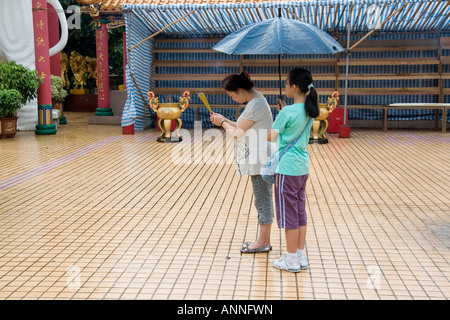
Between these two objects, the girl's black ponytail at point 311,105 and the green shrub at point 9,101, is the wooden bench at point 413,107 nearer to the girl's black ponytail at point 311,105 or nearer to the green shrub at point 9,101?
the green shrub at point 9,101

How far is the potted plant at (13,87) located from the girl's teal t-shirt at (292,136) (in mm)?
8719

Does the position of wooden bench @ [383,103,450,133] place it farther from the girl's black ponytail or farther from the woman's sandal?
the girl's black ponytail

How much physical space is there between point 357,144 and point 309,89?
23.1ft

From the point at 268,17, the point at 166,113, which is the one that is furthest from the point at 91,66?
the point at 166,113

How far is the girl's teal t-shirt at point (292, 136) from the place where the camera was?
3928 millimetres

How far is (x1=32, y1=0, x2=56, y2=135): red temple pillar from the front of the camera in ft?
39.7

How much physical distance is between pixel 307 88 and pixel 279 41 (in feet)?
4.87

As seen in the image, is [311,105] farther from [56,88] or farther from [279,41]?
[56,88]

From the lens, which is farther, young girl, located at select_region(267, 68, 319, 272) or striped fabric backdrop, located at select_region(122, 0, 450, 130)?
striped fabric backdrop, located at select_region(122, 0, 450, 130)

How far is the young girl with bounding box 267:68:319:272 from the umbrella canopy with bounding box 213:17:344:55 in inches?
52.7

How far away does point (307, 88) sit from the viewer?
3.98 metres

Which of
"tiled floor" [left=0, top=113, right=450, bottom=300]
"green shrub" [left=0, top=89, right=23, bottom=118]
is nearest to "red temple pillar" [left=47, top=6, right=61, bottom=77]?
"green shrub" [left=0, top=89, right=23, bottom=118]
